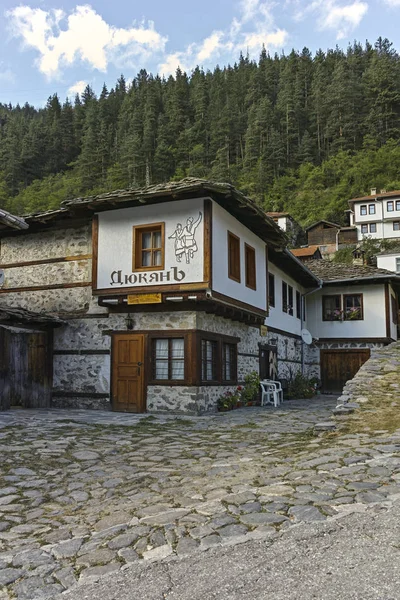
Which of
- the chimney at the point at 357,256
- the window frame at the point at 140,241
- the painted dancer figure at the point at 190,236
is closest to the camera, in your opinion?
the painted dancer figure at the point at 190,236

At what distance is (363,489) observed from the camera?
14.1 feet

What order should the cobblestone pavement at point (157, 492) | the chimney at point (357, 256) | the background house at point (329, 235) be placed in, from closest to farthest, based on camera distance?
the cobblestone pavement at point (157, 492), the chimney at point (357, 256), the background house at point (329, 235)

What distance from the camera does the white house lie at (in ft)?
182

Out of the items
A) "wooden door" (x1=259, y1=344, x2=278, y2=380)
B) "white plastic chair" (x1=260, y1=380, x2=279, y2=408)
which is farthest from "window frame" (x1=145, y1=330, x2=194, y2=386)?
"wooden door" (x1=259, y1=344, x2=278, y2=380)

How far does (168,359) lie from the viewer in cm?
1133

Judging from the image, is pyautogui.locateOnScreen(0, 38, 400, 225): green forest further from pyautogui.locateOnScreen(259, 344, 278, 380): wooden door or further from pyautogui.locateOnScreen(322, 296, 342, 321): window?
pyautogui.locateOnScreen(259, 344, 278, 380): wooden door

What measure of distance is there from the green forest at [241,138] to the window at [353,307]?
146 feet

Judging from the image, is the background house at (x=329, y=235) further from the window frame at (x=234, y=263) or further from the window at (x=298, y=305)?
the window frame at (x=234, y=263)

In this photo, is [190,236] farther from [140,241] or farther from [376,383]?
Result: [376,383]

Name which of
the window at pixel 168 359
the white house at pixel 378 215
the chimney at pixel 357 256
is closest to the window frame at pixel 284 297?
the window at pixel 168 359

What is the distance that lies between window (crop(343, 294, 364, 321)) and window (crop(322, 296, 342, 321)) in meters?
0.22

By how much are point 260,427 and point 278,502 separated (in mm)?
4793

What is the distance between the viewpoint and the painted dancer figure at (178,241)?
430 inches

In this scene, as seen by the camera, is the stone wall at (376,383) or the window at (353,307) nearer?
the stone wall at (376,383)
